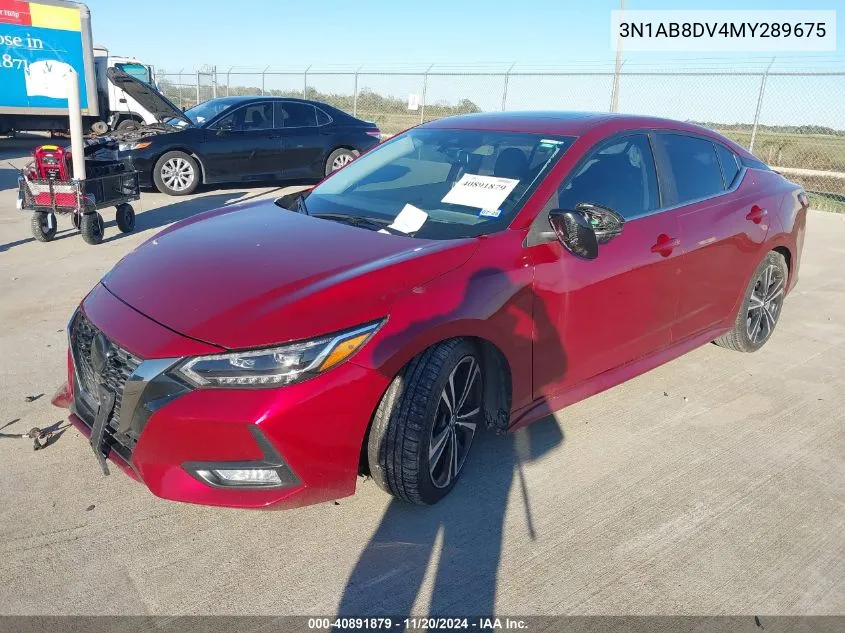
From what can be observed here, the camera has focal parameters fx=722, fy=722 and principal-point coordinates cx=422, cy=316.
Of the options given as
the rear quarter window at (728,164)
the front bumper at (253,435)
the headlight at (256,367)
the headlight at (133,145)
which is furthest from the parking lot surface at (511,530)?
the headlight at (133,145)

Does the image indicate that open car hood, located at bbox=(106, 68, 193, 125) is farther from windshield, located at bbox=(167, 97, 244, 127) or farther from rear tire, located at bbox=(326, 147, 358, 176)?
rear tire, located at bbox=(326, 147, 358, 176)

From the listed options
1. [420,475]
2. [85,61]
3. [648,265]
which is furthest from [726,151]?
[85,61]

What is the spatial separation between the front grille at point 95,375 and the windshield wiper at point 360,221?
126 cm

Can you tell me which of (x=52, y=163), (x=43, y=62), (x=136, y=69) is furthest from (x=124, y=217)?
(x=136, y=69)

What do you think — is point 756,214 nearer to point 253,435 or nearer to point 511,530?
point 511,530

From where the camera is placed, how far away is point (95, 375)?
9.39ft

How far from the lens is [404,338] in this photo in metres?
2.73

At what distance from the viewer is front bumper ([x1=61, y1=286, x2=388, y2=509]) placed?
8.20ft

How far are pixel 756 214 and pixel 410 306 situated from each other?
3.02 metres

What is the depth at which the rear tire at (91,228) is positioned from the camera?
7488 mm

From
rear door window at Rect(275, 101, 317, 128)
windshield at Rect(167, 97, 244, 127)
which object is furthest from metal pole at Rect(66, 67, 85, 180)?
rear door window at Rect(275, 101, 317, 128)

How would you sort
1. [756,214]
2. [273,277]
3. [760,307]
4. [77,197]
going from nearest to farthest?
[273,277], [756,214], [760,307], [77,197]

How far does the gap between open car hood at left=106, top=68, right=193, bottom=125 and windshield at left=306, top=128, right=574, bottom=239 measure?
215 inches

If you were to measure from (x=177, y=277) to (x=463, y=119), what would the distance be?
2171 millimetres
